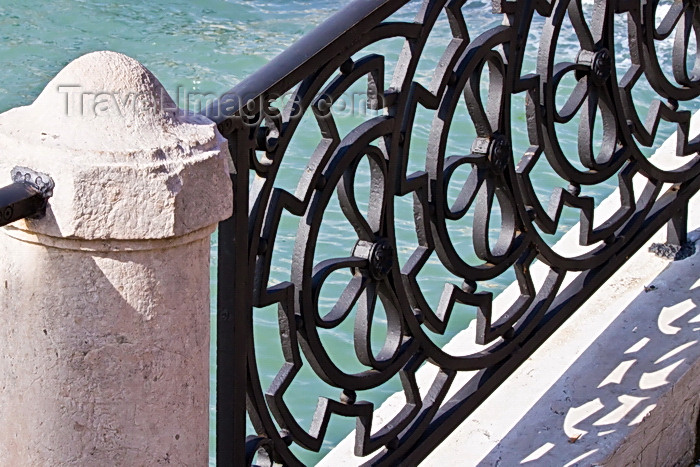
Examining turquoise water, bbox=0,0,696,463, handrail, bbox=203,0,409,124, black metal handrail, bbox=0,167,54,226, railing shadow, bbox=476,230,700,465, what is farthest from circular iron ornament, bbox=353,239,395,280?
turquoise water, bbox=0,0,696,463

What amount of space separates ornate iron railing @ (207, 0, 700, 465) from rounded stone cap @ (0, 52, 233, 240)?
0.22 meters

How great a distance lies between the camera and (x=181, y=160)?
167 centimetres

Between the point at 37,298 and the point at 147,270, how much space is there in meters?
0.17

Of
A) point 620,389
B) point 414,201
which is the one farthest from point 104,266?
point 620,389

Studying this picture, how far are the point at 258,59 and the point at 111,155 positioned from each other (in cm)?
740

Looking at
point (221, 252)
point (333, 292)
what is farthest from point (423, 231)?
point (333, 292)

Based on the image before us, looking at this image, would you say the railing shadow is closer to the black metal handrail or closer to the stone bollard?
the stone bollard

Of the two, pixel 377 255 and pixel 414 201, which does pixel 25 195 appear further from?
pixel 414 201

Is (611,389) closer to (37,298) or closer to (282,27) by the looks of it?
(37,298)

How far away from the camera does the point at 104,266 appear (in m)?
1.67

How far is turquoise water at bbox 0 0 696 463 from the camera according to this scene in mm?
5512

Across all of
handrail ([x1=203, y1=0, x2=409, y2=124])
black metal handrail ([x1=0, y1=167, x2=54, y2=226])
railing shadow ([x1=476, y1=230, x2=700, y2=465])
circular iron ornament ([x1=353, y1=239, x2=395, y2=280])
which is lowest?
railing shadow ([x1=476, y1=230, x2=700, y2=465])

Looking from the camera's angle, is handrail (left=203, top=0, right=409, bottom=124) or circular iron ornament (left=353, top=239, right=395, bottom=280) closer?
handrail (left=203, top=0, right=409, bottom=124)

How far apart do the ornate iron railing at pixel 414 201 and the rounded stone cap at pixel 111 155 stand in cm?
22
